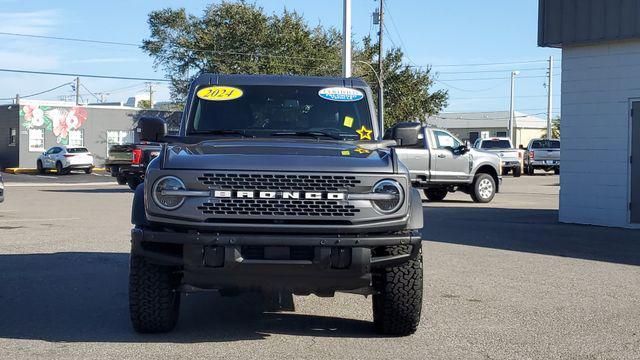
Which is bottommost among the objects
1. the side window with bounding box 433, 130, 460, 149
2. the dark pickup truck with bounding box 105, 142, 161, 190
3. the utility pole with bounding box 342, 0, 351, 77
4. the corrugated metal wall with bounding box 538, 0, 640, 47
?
the dark pickup truck with bounding box 105, 142, 161, 190

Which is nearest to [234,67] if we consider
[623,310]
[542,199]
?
[542,199]

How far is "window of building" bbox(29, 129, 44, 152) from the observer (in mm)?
47281

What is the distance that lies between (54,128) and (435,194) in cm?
3092

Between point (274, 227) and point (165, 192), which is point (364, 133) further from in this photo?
point (165, 192)

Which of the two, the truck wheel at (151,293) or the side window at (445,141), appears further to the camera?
the side window at (445,141)

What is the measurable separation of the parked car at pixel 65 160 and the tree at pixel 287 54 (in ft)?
26.0

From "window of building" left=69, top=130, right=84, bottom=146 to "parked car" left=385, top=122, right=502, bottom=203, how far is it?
31.4 meters

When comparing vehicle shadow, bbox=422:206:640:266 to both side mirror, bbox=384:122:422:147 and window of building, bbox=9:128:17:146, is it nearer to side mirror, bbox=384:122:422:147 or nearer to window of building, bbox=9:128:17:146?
side mirror, bbox=384:122:422:147

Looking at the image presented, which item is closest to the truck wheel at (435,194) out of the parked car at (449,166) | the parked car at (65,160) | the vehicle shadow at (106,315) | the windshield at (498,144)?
the parked car at (449,166)

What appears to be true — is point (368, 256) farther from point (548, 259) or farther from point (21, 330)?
point (548, 259)

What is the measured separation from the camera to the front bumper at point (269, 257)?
5602mm

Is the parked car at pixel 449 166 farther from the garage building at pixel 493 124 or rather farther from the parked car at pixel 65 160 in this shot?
the garage building at pixel 493 124

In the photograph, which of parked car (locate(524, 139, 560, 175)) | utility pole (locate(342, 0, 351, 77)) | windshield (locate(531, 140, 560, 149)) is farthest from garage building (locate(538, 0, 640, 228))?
→ windshield (locate(531, 140, 560, 149))

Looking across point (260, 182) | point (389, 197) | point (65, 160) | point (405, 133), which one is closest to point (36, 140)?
point (65, 160)
